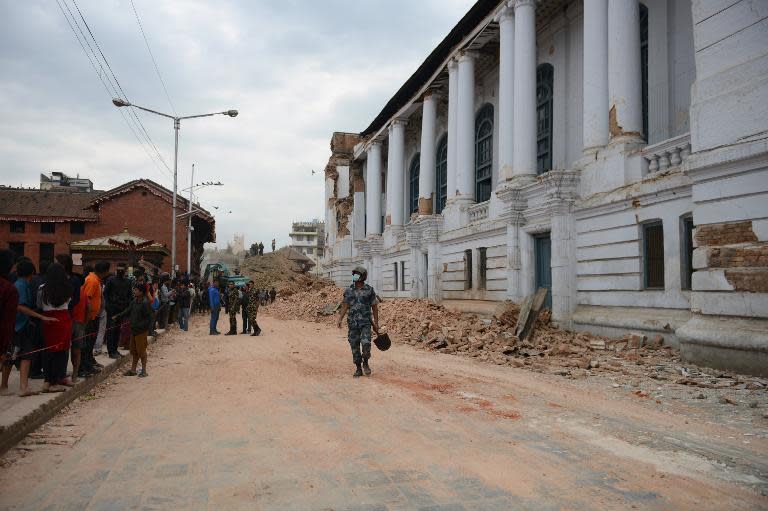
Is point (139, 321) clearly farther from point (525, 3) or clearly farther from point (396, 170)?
point (396, 170)

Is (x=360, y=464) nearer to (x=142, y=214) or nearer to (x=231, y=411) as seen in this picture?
(x=231, y=411)

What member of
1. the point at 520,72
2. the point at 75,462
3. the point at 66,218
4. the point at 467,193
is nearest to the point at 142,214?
the point at 66,218

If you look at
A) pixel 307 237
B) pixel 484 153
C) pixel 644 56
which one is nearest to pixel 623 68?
pixel 644 56

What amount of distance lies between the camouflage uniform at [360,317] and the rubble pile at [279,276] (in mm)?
27135

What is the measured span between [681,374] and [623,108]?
21.9 ft

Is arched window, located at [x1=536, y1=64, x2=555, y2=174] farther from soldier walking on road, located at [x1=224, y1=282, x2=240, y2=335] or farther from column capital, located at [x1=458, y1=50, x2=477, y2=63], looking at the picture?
soldier walking on road, located at [x1=224, y1=282, x2=240, y2=335]

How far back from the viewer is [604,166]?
12.0m

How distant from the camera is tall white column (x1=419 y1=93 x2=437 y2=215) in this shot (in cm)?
2380

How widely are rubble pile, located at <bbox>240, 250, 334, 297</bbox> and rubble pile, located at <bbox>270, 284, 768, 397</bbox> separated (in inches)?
749

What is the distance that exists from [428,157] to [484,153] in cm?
335

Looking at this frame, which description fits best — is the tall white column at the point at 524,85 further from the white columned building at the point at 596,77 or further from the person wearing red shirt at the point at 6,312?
the person wearing red shirt at the point at 6,312

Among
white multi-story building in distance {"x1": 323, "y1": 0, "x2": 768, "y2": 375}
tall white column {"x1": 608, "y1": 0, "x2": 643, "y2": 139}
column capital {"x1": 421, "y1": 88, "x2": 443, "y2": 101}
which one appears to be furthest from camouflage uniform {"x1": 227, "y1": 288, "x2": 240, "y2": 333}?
column capital {"x1": 421, "y1": 88, "x2": 443, "y2": 101}

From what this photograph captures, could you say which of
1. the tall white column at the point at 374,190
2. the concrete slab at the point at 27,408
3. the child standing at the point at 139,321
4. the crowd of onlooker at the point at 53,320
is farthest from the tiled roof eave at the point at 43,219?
the concrete slab at the point at 27,408

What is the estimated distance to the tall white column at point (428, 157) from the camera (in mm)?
23797
